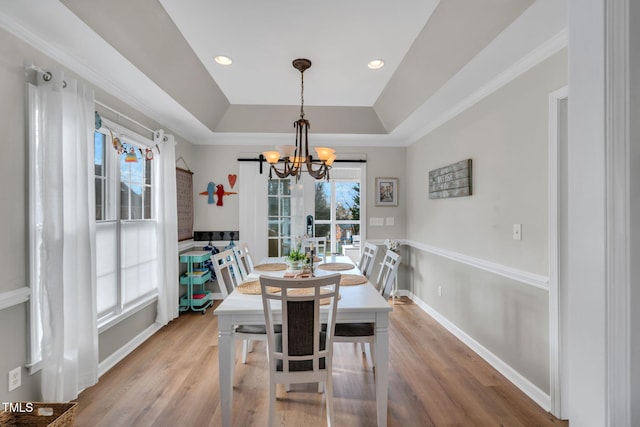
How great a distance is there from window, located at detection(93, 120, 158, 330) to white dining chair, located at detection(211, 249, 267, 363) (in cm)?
102

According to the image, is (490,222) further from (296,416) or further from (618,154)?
(296,416)

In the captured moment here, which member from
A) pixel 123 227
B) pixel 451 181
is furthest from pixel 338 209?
pixel 123 227

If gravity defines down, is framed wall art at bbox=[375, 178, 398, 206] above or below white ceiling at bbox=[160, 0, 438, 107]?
below

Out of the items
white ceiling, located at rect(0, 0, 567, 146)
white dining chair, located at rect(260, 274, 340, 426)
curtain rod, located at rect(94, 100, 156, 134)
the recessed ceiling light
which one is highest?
the recessed ceiling light

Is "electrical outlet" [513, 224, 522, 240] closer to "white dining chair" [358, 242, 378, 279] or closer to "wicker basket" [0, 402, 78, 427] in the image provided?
"white dining chair" [358, 242, 378, 279]

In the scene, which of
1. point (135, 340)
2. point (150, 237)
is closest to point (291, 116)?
point (150, 237)

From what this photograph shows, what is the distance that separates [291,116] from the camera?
12.6 feet

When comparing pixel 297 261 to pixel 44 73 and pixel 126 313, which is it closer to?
pixel 126 313

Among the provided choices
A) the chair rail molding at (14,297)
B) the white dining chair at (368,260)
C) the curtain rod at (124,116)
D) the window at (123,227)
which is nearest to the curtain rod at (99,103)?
the curtain rod at (124,116)

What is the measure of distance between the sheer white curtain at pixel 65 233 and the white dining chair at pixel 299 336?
1.38 meters

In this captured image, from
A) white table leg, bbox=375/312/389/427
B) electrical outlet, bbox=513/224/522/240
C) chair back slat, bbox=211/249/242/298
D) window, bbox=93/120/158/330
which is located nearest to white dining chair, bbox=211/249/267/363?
chair back slat, bbox=211/249/242/298

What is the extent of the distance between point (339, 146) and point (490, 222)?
8.13 feet

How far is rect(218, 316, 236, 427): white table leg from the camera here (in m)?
1.74

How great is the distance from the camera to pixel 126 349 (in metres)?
2.73
